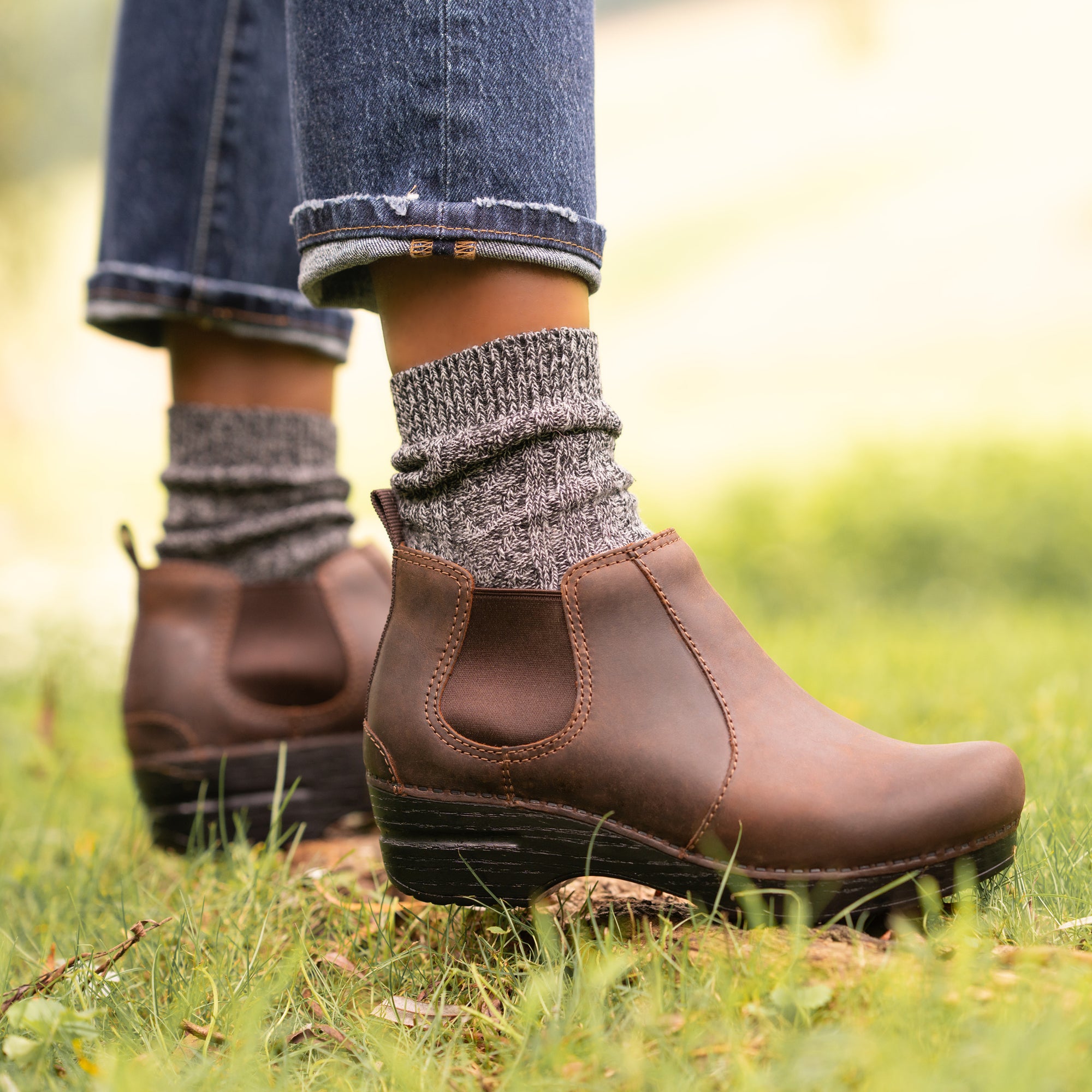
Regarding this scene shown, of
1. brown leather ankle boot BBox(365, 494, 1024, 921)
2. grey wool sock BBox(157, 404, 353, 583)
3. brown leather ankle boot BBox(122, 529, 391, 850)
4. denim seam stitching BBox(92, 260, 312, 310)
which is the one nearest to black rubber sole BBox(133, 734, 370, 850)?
brown leather ankle boot BBox(122, 529, 391, 850)

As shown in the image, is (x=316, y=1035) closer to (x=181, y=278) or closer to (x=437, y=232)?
(x=437, y=232)

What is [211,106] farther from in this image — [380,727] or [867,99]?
[867,99]

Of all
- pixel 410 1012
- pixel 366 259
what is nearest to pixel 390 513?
pixel 366 259

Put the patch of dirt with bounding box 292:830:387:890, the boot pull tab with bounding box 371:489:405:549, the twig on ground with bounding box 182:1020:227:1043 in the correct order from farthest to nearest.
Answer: the patch of dirt with bounding box 292:830:387:890, the boot pull tab with bounding box 371:489:405:549, the twig on ground with bounding box 182:1020:227:1043

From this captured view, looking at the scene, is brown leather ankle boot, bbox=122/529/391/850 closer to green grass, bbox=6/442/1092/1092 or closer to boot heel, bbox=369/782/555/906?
green grass, bbox=6/442/1092/1092

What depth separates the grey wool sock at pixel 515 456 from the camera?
1.02 meters

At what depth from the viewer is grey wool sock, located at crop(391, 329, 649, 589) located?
102 cm

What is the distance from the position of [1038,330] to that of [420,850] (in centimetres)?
802

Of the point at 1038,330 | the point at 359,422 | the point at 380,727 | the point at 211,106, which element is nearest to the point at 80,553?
the point at 359,422

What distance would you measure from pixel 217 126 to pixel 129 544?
0.67 meters

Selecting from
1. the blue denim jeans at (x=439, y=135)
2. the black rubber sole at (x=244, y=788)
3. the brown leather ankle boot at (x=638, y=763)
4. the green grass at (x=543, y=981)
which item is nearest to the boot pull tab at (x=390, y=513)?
the brown leather ankle boot at (x=638, y=763)

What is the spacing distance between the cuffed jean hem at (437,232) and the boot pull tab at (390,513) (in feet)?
0.79

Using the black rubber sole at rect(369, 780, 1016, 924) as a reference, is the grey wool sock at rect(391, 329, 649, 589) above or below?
above

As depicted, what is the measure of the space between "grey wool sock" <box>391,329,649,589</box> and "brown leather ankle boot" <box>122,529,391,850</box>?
1.80ft
